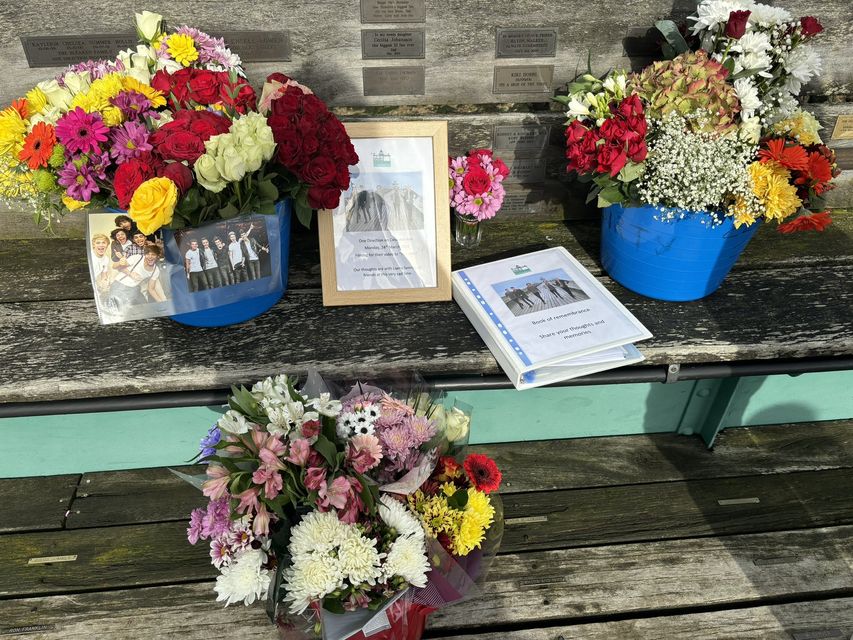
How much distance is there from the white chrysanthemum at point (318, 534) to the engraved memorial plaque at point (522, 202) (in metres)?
1.15

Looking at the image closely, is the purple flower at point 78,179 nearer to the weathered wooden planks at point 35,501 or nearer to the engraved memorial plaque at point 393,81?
the engraved memorial plaque at point 393,81

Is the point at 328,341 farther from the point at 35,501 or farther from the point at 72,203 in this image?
the point at 35,501

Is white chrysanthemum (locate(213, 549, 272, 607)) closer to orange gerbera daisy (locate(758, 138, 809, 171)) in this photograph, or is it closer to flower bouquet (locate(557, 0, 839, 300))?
flower bouquet (locate(557, 0, 839, 300))

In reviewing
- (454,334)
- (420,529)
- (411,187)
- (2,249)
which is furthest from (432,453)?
(2,249)

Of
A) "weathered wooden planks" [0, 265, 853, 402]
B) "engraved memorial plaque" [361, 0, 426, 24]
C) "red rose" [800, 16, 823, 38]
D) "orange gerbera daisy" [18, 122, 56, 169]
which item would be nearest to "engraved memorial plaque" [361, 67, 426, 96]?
"engraved memorial plaque" [361, 0, 426, 24]

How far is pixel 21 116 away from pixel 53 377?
1.80 ft

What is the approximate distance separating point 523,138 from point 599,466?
→ 3.43ft

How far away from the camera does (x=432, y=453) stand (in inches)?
50.2

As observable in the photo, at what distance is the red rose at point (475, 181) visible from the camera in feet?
5.35

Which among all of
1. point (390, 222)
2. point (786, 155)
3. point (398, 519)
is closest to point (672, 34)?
point (786, 155)

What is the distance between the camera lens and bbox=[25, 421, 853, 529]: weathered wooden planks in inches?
75.3

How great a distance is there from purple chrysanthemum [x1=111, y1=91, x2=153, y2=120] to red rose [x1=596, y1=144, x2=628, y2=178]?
954 millimetres

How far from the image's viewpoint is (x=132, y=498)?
193 centimetres

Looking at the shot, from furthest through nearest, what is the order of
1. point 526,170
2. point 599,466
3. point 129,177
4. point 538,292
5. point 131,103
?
1. point 599,466
2. point 526,170
3. point 538,292
4. point 131,103
5. point 129,177
